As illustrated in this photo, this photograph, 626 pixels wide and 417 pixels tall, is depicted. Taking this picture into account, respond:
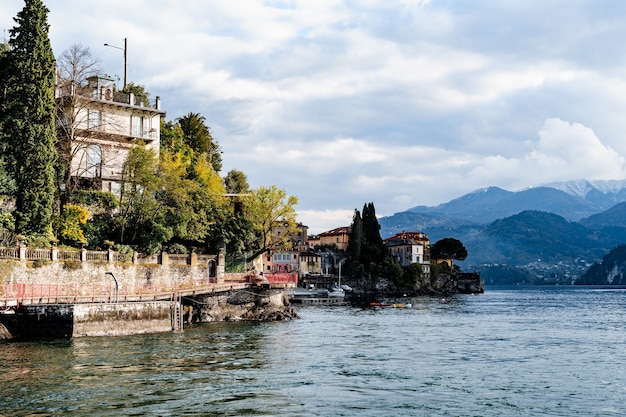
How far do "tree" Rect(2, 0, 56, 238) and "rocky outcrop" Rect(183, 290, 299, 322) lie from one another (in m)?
14.5

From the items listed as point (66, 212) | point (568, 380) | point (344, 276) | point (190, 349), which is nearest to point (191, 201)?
point (66, 212)

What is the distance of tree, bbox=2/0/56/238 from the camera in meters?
55.0

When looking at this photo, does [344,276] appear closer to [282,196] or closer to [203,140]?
[203,140]

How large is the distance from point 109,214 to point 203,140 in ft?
111

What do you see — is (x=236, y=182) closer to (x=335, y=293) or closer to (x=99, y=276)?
(x=335, y=293)

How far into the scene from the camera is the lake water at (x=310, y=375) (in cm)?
2562

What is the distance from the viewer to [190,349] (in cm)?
4088

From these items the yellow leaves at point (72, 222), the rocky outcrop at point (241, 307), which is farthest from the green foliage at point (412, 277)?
the yellow leaves at point (72, 222)

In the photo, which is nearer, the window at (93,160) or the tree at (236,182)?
the window at (93,160)

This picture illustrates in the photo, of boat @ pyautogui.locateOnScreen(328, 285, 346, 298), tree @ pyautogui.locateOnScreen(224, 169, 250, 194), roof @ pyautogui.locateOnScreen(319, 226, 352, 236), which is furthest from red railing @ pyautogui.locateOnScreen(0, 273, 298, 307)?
roof @ pyautogui.locateOnScreen(319, 226, 352, 236)

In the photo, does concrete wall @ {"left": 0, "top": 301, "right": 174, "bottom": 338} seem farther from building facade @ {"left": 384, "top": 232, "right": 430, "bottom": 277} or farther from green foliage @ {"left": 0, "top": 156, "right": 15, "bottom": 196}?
building facade @ {"left": 384, "top": 232, "right": 430, "bottom": 277}

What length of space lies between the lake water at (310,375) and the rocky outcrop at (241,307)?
9.12 m

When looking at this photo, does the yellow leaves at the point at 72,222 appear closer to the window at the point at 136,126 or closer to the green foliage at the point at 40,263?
the green foliage at the point at 40,263

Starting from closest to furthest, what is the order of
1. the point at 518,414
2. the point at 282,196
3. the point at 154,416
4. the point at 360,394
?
the point at 154,416, the point at 518,414, the point at 360,394, the point at 282,196
